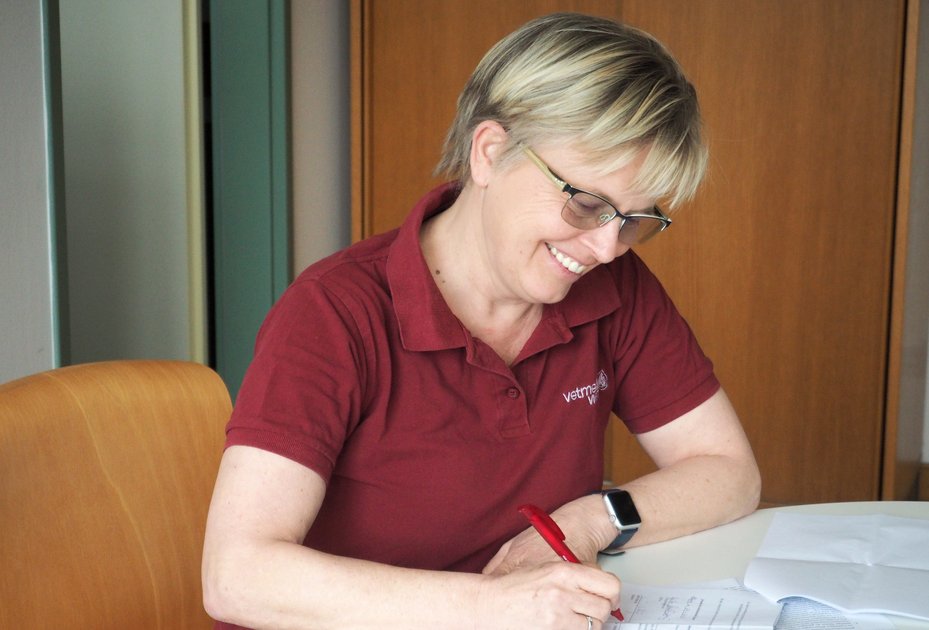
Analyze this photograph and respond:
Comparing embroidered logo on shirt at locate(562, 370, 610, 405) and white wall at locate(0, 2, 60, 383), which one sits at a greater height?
white wall at locate(0, 2, 60, 383)

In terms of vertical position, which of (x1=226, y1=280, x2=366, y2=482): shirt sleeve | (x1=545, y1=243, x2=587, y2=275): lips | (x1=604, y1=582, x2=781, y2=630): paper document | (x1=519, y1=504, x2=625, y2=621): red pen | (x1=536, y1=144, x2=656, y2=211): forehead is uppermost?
(x1=536, y1=144, x2=656, y2=211): forehead

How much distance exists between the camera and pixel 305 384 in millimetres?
1090

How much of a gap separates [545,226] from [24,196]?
0.92 m

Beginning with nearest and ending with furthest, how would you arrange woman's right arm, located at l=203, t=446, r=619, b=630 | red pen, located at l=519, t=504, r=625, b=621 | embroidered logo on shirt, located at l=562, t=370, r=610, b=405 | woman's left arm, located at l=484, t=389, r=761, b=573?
woman's right arm, located at l=203, t=446, r=619, b=630
red pen, located at l=519, t=504, r=625, b=621
woman's left arm, located at l=484, t=389, r=761, b=573
embroidered logo on shirt, located at l=562, t=370, r=610, b=405

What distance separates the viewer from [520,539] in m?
1.19

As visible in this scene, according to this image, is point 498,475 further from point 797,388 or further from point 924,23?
point 924,23

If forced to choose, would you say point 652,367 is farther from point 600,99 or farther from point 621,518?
point 600,99

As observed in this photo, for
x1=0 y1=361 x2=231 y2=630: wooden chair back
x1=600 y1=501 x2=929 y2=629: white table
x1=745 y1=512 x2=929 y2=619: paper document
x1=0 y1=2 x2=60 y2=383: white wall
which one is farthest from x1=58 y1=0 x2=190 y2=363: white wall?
x1=745 y1=512 x2=929 y2=619: paper document

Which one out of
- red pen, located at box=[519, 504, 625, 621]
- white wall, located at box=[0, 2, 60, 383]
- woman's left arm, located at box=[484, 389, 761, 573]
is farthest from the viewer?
white wall, located at box=[0, 2, 60, 383]

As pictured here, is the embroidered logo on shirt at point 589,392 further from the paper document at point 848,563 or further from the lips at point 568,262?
the paper document at point 848,563

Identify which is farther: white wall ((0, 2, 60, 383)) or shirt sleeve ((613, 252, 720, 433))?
white wall ((0, 2, 60, 383))

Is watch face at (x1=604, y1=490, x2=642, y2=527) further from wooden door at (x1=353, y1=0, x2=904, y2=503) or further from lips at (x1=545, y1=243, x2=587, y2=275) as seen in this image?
wooden door at (x1=353, y1=0, x2=904, y2=503)

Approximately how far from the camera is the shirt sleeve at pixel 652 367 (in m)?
1.44

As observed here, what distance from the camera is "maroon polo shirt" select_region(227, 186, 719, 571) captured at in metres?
1.10
